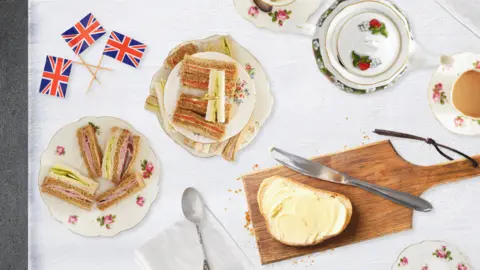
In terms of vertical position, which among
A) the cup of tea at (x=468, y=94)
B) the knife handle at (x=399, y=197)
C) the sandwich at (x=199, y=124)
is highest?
the cup of tea at (x=468, y=94)

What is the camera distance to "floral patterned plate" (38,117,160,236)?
1227 millimetres

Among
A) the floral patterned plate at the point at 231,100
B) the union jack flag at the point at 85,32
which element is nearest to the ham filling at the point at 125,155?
the floral patterned plate at the point at 231,100

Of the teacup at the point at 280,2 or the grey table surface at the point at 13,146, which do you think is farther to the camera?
the grey table surface at the point at 13,146

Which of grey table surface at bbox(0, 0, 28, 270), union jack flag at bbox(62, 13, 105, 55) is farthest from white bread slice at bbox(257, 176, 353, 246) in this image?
grey table surface at bbox(0, 0, 28, 270)

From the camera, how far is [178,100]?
121cm

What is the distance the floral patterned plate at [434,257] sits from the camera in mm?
1201

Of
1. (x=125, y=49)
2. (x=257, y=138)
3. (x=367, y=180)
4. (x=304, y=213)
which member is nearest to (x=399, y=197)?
(x=367, y=180)

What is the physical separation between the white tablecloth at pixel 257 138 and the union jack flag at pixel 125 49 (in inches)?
0.6

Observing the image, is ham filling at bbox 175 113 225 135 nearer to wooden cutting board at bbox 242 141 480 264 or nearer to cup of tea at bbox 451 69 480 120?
wooden cutting board at bbox 242 141 480 264

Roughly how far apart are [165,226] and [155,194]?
0.07 metres

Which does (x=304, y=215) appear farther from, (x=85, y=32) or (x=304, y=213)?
(x=85, y=32)

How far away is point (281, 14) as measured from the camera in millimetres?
1218

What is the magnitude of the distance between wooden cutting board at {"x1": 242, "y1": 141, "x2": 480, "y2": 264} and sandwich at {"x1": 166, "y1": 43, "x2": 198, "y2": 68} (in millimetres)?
291

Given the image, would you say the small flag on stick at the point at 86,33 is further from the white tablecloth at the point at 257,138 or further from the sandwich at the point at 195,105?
the sandwich at the point at 195,105
